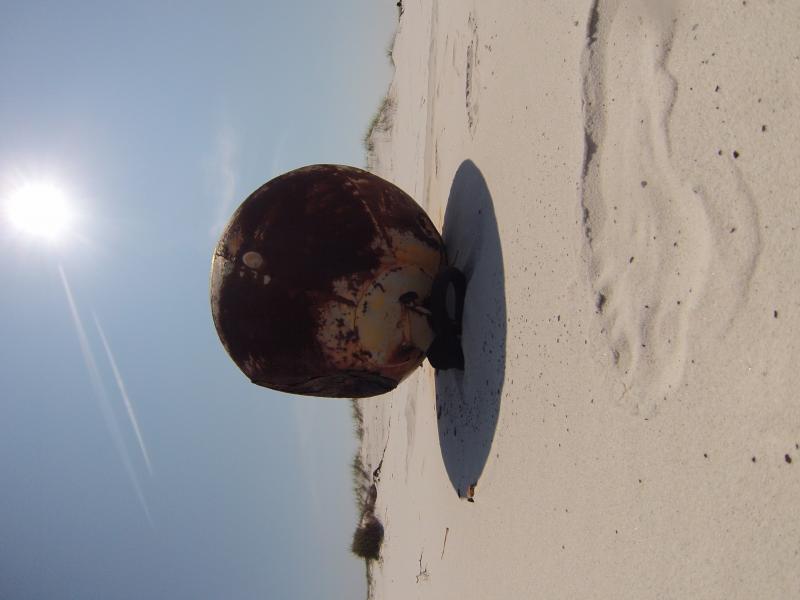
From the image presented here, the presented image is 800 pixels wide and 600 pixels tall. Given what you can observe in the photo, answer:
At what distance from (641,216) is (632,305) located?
0.71 ft

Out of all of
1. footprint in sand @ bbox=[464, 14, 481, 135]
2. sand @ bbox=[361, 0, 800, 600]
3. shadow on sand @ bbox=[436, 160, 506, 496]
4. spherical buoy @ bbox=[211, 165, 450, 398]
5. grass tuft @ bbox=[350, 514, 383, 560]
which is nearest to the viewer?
sand @ bbox=[361, 0, 800, 600]

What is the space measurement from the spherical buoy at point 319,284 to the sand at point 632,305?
36cm

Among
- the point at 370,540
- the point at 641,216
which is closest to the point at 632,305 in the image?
the point at 641,216

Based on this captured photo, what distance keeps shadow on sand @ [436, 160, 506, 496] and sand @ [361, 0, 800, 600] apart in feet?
0.05

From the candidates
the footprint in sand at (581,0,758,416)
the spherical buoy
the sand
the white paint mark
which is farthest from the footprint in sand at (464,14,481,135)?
the white paint mark

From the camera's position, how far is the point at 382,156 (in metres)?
6.64

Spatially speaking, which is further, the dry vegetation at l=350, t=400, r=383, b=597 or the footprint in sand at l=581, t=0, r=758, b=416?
the dry vegetation at l=350, t=400, r=383, b=597

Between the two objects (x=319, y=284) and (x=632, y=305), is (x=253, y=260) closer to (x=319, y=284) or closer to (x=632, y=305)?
(x=319, y=284)

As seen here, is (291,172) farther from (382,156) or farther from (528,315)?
(382,156)

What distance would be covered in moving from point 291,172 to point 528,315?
3.52 feet

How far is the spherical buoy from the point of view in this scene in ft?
6.92


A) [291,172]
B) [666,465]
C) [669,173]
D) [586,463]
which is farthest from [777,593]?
[291,172]

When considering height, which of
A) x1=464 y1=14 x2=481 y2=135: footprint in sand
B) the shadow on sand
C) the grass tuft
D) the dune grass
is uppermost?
the dune grass

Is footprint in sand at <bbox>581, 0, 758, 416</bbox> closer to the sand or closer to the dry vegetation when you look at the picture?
the sand
